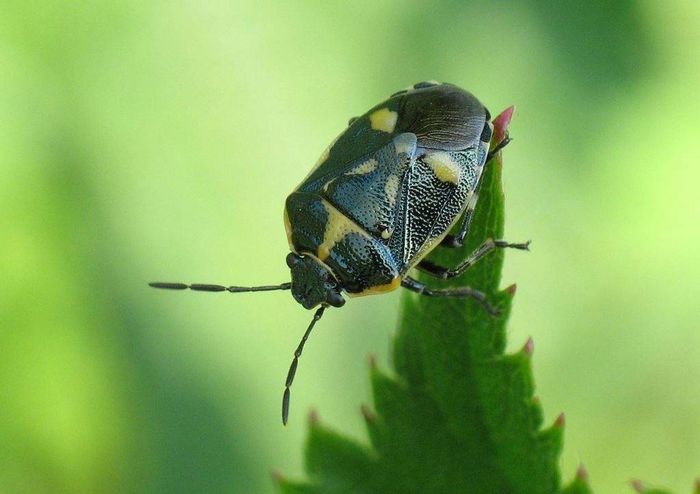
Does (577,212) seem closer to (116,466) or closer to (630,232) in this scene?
(630,232)

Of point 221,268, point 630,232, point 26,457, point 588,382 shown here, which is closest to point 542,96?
point 630,232

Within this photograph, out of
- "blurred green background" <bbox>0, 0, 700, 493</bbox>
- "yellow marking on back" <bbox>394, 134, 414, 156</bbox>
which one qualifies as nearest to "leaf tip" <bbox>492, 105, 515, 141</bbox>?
"yellow marking on back" <bbox>394, 134, 414, 156</bbox>

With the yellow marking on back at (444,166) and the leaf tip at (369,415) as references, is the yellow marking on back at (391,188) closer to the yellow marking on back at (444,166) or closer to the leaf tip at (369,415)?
the yellow marking on back at (444,166)

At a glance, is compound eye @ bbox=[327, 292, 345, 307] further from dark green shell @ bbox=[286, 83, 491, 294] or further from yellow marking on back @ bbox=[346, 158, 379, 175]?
yellow marking on back @ bbox=[346, 158, 379, 175]

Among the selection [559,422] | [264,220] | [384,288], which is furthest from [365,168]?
[264,220]

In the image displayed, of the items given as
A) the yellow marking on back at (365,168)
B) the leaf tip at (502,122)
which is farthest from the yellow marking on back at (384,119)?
the leaf tip at (502,122)

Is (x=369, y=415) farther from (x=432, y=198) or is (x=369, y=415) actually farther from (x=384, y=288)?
(x=432, y=198)

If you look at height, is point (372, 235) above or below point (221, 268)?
above
